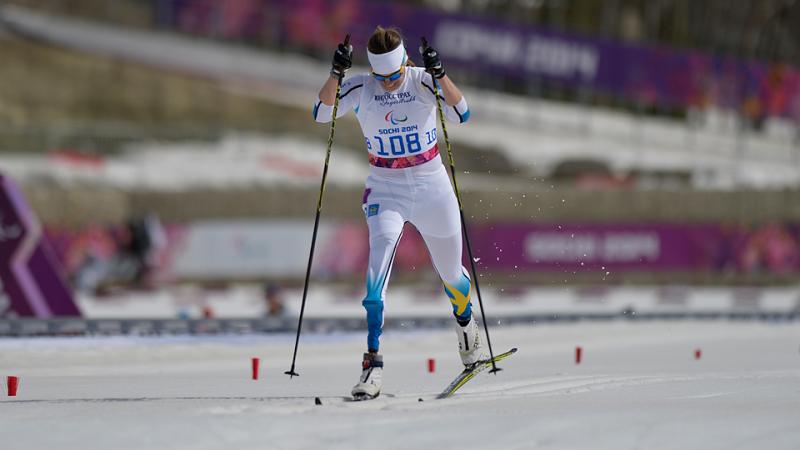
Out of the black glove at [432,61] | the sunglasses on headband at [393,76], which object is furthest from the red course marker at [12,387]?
the black glove at [432,61]

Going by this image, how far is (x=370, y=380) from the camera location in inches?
370

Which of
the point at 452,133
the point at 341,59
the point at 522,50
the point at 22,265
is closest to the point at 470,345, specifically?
the point at 341,59

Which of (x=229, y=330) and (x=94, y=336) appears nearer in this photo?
(x=94, y=336)

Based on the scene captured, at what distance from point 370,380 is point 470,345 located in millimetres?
1324

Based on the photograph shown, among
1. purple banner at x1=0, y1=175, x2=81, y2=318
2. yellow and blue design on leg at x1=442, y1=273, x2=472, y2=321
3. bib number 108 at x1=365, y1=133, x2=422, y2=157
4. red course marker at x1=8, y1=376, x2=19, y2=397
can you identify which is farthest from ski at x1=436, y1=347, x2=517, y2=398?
purple banner at x1=0, y1=175, x2=81, y2=318

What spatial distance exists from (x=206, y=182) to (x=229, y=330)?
16.7 metres

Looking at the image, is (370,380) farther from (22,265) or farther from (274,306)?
(274,306)

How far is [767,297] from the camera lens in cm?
2986

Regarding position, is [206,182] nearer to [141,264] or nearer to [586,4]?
[141,264]

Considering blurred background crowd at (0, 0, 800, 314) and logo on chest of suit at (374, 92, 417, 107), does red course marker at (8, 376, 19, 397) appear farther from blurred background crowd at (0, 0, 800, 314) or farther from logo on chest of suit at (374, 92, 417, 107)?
blurred background crowd at (0, 0, 800, 314)

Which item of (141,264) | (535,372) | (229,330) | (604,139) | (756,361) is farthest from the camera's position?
(604,139)

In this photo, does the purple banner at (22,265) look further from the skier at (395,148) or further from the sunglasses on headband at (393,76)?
the sunglasses on headband at (393,76)

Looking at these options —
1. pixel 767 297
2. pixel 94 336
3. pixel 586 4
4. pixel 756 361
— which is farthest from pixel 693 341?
pixel 586 4

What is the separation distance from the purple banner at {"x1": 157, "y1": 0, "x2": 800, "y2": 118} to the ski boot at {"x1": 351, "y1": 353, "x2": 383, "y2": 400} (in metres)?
30.7
